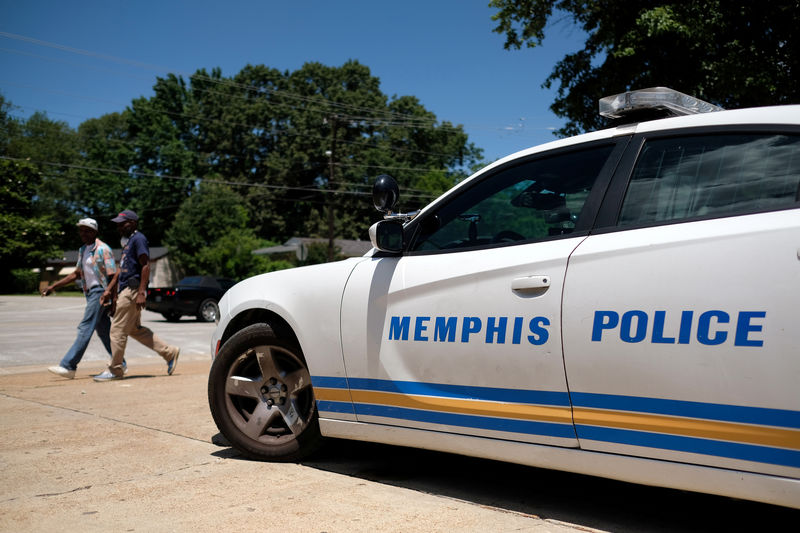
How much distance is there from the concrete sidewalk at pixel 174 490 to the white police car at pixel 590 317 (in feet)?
0.93

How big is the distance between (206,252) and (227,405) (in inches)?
1728

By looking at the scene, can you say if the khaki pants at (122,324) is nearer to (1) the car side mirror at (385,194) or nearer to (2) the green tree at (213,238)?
(1) the car side mirror at (385,194)

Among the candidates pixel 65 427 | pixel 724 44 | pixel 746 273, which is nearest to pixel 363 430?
pixel 746 273

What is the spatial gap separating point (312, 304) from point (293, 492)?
3.31 ft

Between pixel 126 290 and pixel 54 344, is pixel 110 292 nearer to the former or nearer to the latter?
pixel 126 290

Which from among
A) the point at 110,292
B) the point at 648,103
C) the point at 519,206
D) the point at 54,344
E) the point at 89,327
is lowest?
the point at 54,344

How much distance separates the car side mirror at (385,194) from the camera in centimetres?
362

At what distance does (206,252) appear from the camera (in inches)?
1825

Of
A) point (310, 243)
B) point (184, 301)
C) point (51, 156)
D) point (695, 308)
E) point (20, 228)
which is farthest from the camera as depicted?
point (51, 156)

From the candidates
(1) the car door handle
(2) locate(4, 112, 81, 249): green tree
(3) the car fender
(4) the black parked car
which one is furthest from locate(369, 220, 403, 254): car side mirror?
(2) locate(4, 112, 81, 249): green tree

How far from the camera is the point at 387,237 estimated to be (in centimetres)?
359

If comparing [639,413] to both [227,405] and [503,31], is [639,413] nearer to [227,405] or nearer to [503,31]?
[227,405]

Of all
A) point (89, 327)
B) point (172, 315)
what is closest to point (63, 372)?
point (89, 327)

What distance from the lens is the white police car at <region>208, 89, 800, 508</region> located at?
2.43 metres
